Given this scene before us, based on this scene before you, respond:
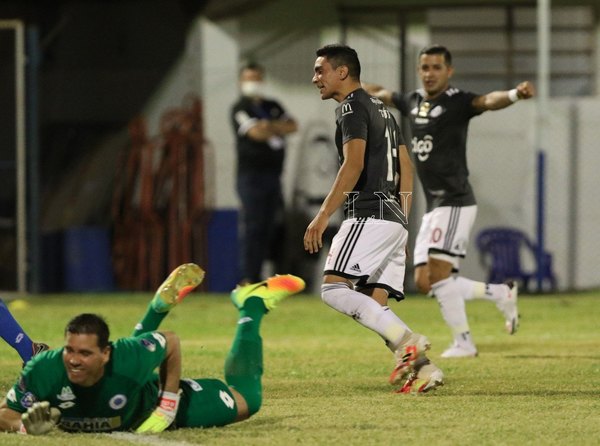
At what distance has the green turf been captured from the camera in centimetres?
734

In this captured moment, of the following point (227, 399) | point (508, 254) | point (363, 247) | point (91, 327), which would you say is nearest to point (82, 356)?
point (91, 327)

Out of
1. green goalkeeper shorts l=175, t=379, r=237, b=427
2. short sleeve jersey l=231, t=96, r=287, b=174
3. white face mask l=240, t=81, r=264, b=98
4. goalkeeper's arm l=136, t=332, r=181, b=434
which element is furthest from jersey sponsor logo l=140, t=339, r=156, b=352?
white face mask l=240, t=81, r=264, b=98

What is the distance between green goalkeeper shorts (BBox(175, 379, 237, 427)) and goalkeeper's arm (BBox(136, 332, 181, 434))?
0.16m

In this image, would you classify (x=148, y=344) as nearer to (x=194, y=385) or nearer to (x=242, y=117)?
(x=194, y=385)

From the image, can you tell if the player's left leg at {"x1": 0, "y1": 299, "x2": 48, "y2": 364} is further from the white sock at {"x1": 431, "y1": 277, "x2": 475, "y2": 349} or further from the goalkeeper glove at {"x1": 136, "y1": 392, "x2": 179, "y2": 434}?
the white sock at {"x1": 431, "y1": 277, "x2": 475, "y2": 349}

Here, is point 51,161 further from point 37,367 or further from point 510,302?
point 37,367

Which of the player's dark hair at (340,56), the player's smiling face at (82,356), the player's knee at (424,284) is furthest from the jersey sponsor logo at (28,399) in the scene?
the player's knee at (424,284)

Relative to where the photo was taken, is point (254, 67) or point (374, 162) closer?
point (374, 162)

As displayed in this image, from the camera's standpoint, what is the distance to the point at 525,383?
957cm

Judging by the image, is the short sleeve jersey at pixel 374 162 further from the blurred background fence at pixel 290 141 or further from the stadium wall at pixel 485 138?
the stadium wall at pixel 485 138

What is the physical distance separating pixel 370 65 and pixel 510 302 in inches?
275

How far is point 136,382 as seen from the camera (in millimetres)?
6945

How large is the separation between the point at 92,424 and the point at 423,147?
5.26 m

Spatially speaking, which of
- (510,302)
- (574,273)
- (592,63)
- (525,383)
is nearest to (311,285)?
(574,273)
